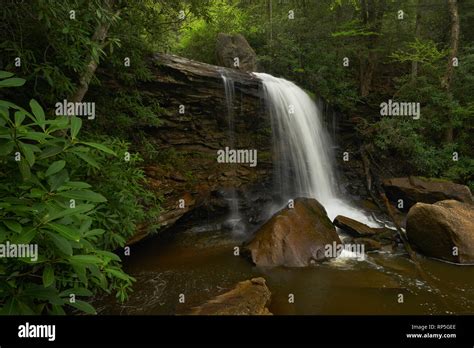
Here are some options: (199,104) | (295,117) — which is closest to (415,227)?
(295,117)

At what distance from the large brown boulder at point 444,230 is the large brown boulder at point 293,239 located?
6.03 ft

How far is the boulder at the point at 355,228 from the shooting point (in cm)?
800

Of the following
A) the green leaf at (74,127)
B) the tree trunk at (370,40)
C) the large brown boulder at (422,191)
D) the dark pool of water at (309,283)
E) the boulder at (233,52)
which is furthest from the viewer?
the tree trunk at (370,40)

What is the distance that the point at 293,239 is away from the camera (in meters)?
6.94

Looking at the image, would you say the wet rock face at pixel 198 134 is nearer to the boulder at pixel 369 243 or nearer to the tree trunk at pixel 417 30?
the boulder at pixel 369 243

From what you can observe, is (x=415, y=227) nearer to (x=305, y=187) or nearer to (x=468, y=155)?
(x=305, y=187)

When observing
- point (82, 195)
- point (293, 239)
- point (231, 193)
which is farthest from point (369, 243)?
point (82, 195)

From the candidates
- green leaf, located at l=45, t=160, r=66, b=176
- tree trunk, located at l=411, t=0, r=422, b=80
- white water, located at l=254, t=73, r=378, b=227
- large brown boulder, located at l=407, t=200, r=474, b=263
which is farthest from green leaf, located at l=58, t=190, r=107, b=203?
tree trunk, located at l=411, t=0, r=422, b=80

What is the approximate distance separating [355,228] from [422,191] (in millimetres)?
3005

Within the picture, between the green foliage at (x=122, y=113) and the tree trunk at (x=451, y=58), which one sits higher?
the tree trunk at (x=451, y=58)

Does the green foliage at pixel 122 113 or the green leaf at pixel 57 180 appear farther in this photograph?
the green foliage at pixel 122 113

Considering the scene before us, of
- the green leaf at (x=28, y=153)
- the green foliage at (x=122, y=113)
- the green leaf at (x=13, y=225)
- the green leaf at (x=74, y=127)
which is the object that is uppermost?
the green foliage at (x=122, y=113)

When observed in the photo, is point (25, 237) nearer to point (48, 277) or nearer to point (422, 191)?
point (48, 277)

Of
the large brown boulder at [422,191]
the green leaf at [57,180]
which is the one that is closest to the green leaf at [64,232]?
the green leaf at [57,180]
